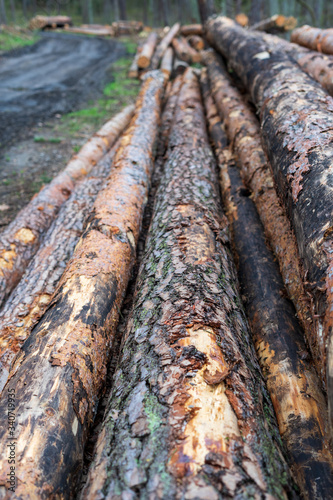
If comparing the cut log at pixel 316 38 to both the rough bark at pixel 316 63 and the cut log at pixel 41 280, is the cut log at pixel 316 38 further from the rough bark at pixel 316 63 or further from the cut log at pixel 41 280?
the cut log at pixel 41 280

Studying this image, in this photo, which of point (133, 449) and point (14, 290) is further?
point (14, 290)

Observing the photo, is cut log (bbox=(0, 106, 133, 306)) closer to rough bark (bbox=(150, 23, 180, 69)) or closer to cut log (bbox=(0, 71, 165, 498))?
cut log (bbox=(0, 71, 165, 498))

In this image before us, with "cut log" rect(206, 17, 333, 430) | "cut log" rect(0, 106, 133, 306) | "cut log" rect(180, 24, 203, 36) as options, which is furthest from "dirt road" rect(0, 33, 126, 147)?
"cut log" rect(206, 17, 333, 430)

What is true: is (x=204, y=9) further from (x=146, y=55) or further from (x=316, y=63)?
(x=316, y=63)

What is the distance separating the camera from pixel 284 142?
8.18 ft

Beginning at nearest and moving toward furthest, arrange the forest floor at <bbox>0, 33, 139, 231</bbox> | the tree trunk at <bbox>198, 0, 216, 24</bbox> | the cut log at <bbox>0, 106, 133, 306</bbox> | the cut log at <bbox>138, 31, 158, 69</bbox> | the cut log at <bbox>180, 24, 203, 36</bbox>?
the cut log at <bbox>0, 106, 133, 306</bbox> < the forest floor at <bbox>0, 33, 139, 231</bbox> < the cut log at <bbox>138, 31, 158, 69</bbox> < the tree trunk at <bbox>198, 0, 216, 24</bbox> < the cut log at <bbox>180, 24, 203, 36</bbox>

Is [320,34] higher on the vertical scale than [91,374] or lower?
higher

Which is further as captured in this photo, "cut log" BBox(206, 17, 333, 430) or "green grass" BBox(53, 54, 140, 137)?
"green grass" BBox(53, 54, 140, 137)

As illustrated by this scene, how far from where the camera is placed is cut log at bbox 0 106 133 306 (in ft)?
9.25

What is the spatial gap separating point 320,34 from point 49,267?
5909 mm

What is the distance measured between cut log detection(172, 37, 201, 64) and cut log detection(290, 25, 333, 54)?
3.61 m

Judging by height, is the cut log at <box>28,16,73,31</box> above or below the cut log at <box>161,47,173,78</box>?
above

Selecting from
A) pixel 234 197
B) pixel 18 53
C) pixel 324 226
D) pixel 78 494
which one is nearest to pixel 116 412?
pixel 78 494

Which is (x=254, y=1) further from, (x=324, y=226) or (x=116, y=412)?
(x=116, y=412)
